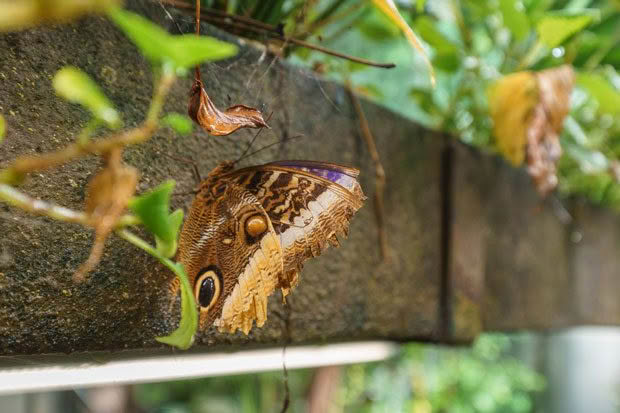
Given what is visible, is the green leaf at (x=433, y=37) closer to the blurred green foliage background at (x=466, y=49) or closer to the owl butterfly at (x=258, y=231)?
the blurred green foliage background at (x=466, y=49)

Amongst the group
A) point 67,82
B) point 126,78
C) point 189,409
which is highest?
point 126,78

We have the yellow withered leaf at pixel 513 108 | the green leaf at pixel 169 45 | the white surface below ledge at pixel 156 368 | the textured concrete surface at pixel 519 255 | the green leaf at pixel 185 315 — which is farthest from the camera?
the textured concrete surface at pixel 519 255

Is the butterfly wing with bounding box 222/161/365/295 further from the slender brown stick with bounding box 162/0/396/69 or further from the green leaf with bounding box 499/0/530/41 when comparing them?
the green leaf with bounding box 499/0/530/41

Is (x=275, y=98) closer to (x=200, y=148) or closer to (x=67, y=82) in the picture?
(x=200, y=148)

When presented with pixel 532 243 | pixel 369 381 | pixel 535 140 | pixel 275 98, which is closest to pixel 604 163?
pixel 532 243

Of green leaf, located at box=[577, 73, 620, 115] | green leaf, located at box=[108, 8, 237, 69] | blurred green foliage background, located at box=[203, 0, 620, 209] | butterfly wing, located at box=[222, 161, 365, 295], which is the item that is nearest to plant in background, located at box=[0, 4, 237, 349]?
green leaf, located at box=[108, 8, 237, 69]

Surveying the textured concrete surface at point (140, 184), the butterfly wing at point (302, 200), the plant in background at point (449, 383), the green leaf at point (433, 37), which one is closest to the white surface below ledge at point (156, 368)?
the textured concrete surface at point (140, 184)

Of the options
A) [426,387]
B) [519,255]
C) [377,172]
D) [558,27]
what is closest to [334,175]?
[377,172]
